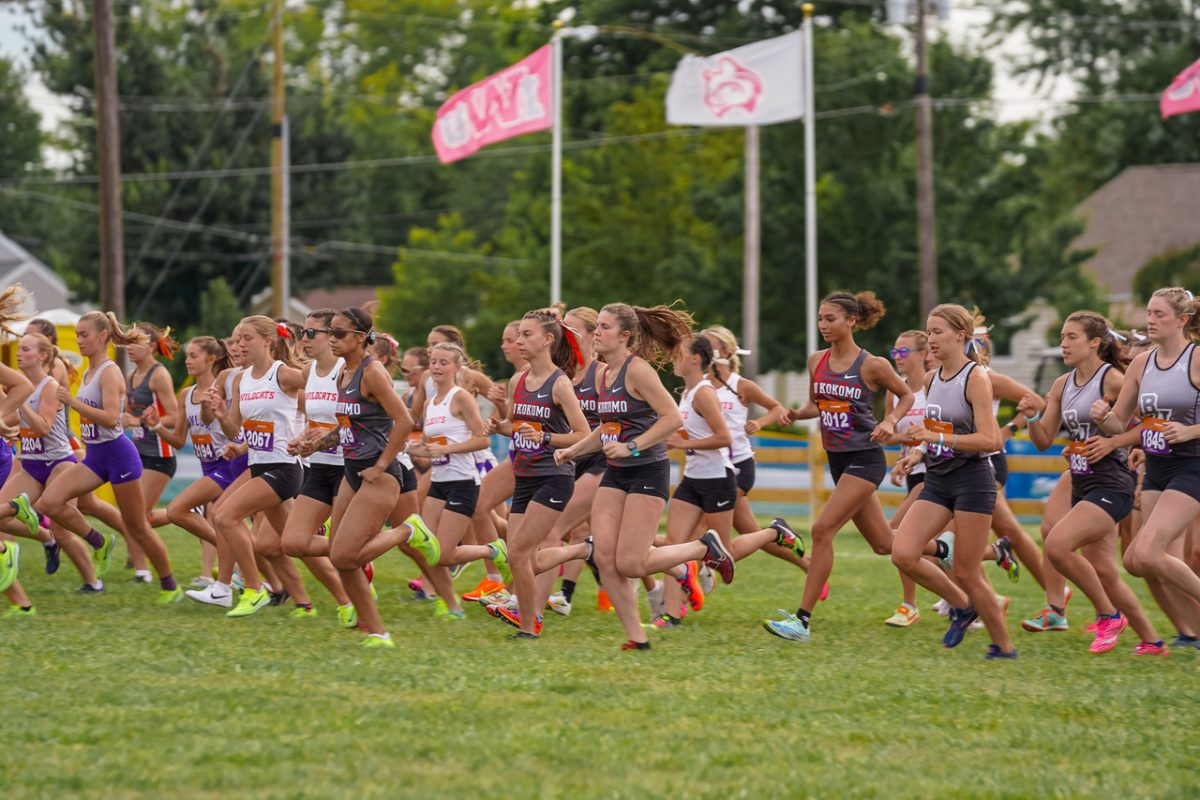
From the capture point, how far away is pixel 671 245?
38.1 meters

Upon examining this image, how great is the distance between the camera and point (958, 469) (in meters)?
9.48

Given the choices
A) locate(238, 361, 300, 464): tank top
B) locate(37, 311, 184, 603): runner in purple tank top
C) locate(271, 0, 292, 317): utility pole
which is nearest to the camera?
locate(238, 361, 300, 464): tank top

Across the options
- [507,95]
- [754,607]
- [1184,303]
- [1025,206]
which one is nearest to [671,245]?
[1025,206]

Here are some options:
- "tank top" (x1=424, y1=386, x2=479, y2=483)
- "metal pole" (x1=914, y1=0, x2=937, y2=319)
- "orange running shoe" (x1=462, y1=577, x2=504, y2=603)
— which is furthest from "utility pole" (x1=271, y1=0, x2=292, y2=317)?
"orange running shoe" (x1=462, y1=577, x2=504, y2=603)

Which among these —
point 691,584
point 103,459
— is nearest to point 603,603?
point 691,584

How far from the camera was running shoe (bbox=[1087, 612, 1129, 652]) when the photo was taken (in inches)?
411

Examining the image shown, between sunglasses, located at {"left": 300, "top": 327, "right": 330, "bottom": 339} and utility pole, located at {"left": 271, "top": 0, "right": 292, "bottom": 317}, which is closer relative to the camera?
sunglasses, located at {"left": 300, "top": 327, "right": 330, "bottom": 339}

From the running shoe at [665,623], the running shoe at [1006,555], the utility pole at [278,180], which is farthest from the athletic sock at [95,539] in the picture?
the utility pole at [278,180]

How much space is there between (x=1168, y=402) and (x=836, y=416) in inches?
82.9

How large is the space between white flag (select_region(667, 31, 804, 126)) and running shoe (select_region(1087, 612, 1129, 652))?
16.3 metres

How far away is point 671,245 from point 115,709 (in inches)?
1236

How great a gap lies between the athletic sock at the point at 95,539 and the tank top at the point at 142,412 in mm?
919

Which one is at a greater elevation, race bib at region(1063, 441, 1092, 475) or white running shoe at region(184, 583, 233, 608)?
race bib at region(1063, 441, 1092, 475)

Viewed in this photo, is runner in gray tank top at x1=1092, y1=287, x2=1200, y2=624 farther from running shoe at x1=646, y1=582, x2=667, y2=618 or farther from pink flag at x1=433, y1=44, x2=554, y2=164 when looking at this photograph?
pink flag at x1=433, y1=44, x2=554, y2=164
